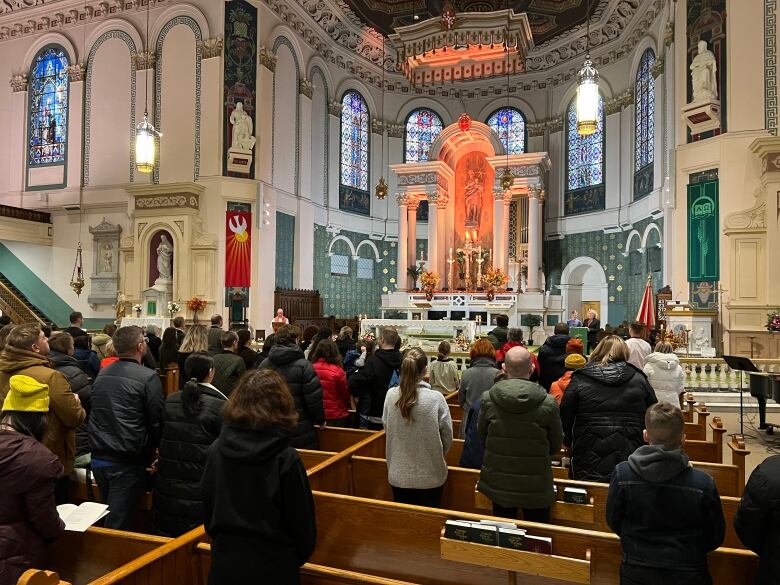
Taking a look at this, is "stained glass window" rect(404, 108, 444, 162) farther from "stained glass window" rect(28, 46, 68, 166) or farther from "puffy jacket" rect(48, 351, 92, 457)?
"puffy jacket" rect(48, 351, 92, 457)

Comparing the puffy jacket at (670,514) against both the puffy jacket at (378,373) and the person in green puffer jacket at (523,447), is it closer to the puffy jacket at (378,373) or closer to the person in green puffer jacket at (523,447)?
the person in green puffer jacket at (523,447)

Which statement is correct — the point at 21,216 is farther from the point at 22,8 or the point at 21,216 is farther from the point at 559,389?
the point at 559,389

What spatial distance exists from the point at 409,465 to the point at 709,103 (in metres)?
11.9

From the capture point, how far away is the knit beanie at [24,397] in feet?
8.74

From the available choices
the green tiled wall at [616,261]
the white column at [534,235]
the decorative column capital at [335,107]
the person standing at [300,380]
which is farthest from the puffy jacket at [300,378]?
the decorative column capital at [335,107]

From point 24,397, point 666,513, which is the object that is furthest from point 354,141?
point 666,513

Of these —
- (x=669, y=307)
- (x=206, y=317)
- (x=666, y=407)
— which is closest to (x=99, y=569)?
(x=666, y=407)

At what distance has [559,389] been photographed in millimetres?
4488

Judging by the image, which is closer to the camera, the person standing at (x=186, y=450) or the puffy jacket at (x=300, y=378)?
the person standing at (x=186, y=450)

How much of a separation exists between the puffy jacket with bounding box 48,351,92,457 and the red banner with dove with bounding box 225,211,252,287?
455 inches

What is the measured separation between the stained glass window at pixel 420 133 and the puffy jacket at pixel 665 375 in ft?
57.6

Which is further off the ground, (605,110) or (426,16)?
(426,16)

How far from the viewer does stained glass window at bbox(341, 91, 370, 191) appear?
2020 centimetres

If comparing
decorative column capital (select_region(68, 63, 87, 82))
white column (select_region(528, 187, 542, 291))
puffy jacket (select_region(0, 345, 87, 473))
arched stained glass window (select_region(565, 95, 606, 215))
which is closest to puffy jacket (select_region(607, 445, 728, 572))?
puffy jacket (select_region(0, 345, 87, 473))
